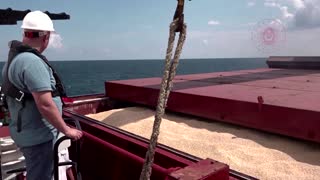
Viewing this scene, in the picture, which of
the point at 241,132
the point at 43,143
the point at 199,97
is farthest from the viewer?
the point at 199,97

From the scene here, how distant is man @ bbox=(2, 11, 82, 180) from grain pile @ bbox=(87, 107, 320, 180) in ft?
4.57

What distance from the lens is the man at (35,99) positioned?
94.2 inches

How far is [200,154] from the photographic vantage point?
333 cm

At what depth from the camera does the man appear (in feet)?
7.85

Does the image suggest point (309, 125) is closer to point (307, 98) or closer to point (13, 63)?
point (307, 98)

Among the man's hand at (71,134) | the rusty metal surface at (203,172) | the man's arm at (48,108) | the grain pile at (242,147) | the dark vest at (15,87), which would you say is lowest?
the grain pile at (242,147)

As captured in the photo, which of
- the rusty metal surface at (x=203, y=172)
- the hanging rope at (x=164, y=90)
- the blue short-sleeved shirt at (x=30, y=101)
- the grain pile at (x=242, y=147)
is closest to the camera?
the hanging rope at (x=164, y=90)

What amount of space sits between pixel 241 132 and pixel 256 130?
0.18 meters

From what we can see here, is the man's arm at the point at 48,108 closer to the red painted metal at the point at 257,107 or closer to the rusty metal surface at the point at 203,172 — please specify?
the rusty metal surface at the point at 203,172

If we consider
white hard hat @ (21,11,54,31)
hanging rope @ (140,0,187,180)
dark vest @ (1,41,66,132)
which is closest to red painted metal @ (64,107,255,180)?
hanging rope @ (140,0,187,180)

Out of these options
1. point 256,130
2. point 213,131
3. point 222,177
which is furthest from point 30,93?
point 256,130

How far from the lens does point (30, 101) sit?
2.53 metres

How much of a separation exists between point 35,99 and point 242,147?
6.61 feet

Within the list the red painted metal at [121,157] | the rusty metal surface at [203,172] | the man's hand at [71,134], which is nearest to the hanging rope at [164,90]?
the rusty metal surface at [203,172]
